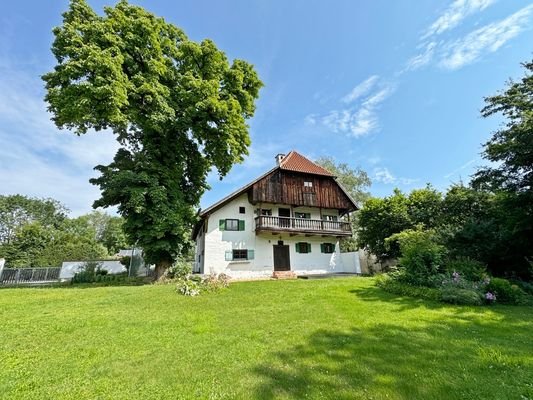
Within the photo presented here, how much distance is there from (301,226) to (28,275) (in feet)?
89.8

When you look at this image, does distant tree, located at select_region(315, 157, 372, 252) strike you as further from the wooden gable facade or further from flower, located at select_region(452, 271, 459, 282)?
flower, located at select_region(452, 271, 459, 282)

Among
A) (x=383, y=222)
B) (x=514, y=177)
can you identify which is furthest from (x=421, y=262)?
(x=383, y=222)

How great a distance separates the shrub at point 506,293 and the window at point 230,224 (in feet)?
47.3

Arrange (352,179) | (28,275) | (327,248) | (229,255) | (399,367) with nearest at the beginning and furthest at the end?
(399,367), (229,255), (327,248), (28,275), (352,179)

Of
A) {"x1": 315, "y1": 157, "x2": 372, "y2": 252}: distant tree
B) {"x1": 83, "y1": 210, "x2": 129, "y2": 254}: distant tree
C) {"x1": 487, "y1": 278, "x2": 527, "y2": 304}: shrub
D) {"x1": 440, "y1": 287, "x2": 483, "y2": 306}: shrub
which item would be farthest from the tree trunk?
{"x1": 83, "y1": 210, "x2": 129, "y2": 254}: distant tree

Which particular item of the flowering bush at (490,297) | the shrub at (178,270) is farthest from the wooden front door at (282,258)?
the flowering bush at (490,297)

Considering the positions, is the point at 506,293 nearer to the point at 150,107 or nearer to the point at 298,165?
the point at 298,165

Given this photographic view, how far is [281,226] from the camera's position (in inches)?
785

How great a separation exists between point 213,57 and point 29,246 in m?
36.4

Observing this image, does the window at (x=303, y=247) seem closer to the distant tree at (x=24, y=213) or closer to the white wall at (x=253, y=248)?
the white wall at (x=253, y=248)

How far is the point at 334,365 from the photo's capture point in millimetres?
4535

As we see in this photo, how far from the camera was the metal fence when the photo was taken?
996 inches

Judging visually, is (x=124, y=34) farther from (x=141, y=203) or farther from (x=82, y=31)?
(x=141, y=203)

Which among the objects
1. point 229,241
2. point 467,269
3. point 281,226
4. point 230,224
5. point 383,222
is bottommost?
point 467,269
